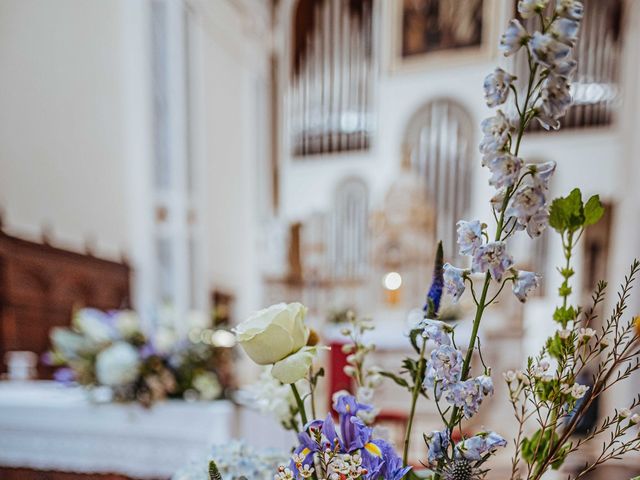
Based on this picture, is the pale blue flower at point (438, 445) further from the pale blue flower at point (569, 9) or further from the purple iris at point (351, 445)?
the pale blue flower at point (569, 9)

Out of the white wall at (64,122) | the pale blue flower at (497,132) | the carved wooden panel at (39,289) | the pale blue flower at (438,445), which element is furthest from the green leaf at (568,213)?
the white wall at (64,122)

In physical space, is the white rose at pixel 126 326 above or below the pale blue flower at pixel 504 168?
below

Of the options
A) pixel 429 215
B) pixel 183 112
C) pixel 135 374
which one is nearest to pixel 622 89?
pixel 429 215

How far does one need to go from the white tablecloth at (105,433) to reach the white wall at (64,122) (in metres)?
1.33

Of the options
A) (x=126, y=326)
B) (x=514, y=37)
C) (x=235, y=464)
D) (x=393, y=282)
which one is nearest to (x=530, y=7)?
(x=514, y=37)

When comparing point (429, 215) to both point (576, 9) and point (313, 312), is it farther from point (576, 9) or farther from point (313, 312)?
point (576, 9)

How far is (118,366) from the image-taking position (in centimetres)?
146

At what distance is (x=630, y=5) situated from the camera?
16.8 ft

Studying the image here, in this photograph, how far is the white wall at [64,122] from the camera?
2.59 metres

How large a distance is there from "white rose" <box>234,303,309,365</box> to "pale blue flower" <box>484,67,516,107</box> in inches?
9.7

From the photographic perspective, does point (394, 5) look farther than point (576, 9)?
Yes

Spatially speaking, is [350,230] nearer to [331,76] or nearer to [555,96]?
[331,76]

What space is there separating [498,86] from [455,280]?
16 centimetres

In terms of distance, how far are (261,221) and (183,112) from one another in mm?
1874
